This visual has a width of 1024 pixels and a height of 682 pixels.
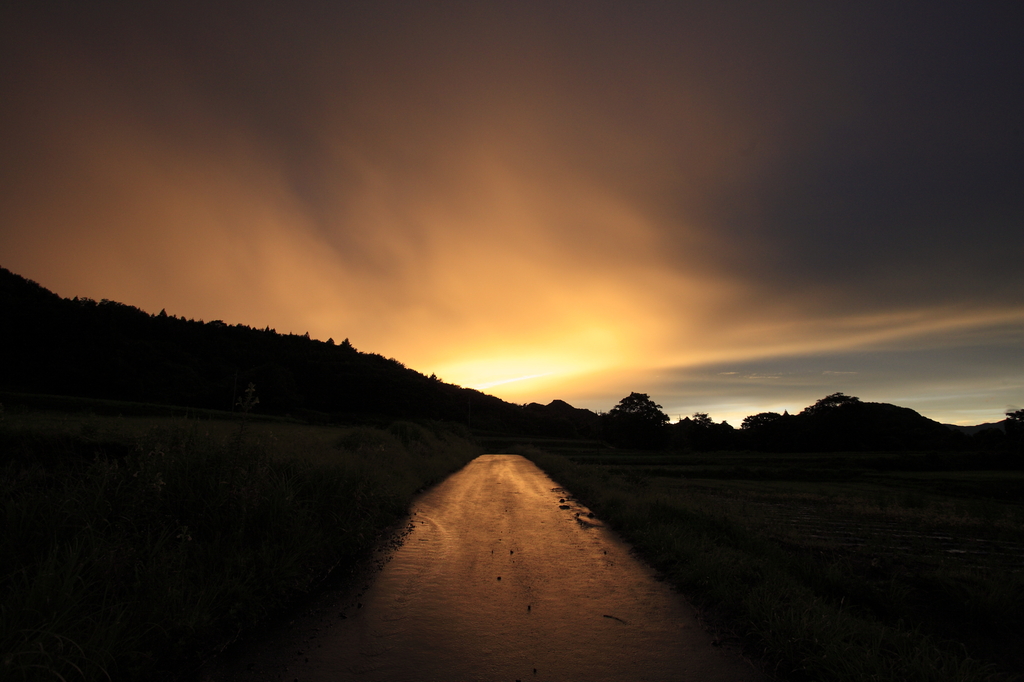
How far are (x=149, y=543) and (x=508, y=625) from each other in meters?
4.44

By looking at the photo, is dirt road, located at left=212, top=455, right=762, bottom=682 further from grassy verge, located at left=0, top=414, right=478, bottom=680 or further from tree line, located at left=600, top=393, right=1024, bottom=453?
tree line, located at left=600, top=393, right=1024, bottom=453

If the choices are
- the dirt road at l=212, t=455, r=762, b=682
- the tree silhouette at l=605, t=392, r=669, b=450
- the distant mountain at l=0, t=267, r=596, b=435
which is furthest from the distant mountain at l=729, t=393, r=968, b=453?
the dirt road at l=212, t=455, r=762, b=682

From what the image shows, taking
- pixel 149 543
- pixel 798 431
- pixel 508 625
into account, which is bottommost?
pixel 508 625

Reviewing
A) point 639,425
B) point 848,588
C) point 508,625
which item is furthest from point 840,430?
point 508,625

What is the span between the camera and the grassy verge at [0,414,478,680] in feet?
13.1

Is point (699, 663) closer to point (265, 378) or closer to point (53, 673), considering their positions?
point (53, 673)

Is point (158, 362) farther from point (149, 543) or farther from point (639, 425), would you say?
point (639, 425)

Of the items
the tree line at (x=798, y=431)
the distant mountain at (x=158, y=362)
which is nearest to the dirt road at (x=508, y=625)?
the distant mountain at (x=158, y=362)

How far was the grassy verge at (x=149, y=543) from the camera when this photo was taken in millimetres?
3988

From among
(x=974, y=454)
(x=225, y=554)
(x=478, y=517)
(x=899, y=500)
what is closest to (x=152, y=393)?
(x=478, y=517)

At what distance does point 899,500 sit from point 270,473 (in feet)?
114

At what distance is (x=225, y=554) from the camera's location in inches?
242

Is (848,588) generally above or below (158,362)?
below

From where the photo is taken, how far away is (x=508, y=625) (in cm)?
553
